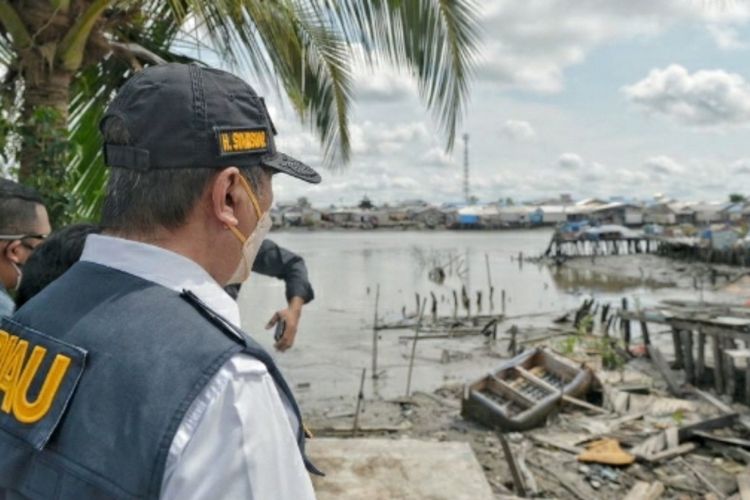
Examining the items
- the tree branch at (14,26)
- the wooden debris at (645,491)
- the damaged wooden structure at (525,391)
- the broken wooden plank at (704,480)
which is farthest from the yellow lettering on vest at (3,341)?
the damaged wooden structure at (525,391)

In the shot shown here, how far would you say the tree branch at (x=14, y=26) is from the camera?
507cm

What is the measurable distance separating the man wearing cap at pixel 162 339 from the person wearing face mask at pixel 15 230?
1901 mm

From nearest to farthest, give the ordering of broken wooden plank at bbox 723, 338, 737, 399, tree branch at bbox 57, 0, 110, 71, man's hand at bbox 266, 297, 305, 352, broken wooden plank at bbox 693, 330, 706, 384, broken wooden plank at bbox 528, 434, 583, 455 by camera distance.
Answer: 1. man's hand at bbox 266, 297, 305, 352
2. tree branch at bbox 57, 0, 110, 71
3. broken wooden plank at bbox 528, 434, 583, 455
4. broken wooden plank at bbox 723, 338, 737, 399
5. broken wooden plank at bbox 693, 330, 706, 384

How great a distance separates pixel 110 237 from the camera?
1396 mm

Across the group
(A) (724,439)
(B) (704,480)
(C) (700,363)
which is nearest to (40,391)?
(B) (704,480)

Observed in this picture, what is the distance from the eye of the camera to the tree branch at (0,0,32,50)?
16.6ft

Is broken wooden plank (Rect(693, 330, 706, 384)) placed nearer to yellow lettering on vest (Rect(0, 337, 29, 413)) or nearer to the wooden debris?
the wooden debris

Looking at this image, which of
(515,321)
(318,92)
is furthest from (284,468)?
(515,321)

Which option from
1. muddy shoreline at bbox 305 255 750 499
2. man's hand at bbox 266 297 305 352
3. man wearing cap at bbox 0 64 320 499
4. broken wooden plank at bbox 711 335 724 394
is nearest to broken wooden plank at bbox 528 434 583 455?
muddy shoreline at bbox 305 255 750 499

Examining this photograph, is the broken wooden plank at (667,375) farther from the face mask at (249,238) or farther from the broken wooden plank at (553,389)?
the face mask at (249,238)

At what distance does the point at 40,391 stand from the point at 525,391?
1275 centimetres

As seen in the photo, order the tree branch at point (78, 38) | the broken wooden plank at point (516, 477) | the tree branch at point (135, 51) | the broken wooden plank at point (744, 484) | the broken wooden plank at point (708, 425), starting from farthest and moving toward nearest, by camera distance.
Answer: the broken wooden plank at point (708, 425) → the broken wooden plank at point (516, 477) → the broken wooden plank at point (744, 484) → the tree branch at point (135, 51) → the tree branch at point (78, 38)

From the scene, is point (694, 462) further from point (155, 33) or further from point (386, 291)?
point (386, 291)

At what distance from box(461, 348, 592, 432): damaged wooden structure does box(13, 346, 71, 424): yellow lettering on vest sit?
11116 millimetres
